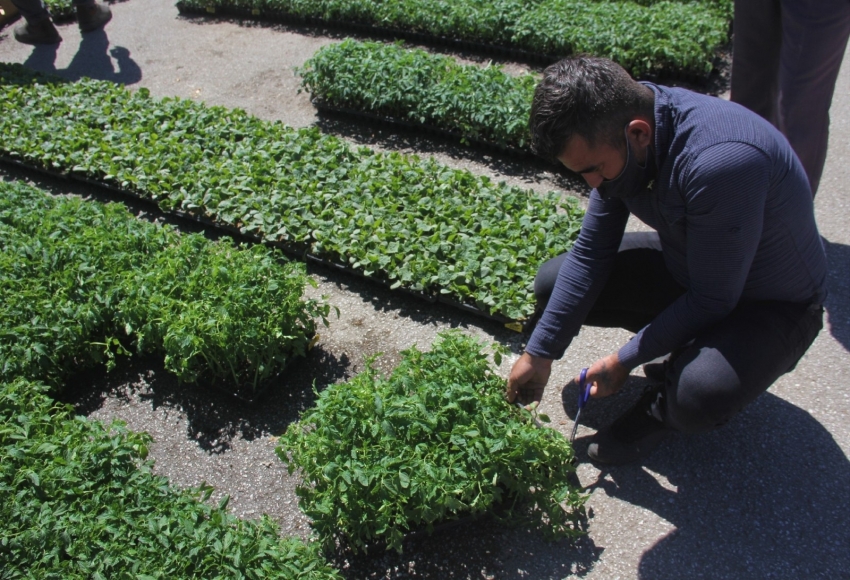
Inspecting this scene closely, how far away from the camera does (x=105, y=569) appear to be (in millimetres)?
2068

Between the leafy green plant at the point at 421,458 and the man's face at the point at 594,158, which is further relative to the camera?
the leafy green plant at the point at 421,458

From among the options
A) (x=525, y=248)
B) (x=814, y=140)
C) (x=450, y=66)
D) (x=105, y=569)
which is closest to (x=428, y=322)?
(x=525, y=248)

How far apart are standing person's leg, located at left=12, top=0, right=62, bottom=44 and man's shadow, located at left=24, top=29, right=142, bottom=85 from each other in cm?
11

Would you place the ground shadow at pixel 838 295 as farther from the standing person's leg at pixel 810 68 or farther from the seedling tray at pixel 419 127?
the seedling tray at pixel 419 127

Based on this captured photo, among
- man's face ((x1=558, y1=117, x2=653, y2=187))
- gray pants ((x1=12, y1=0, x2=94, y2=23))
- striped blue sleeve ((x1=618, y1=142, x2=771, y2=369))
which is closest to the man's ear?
man's face ((x1=558, y1=117, x2=653, y2=187))

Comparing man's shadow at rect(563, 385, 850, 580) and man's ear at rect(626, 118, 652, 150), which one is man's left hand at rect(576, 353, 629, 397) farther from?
man's ear at rect(626, 118, 652, 150)

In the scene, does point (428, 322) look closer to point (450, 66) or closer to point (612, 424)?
point (612, 424)

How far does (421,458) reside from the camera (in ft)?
7.41

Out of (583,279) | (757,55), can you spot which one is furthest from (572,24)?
(583,279)

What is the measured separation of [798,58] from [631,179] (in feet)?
6.57

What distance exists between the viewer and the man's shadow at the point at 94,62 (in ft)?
22.9

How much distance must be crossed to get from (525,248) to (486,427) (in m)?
1.50

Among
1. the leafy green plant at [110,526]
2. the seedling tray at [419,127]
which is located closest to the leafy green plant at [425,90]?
the seedling tray at [419,127]

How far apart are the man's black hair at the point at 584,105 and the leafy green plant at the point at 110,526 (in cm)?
153
